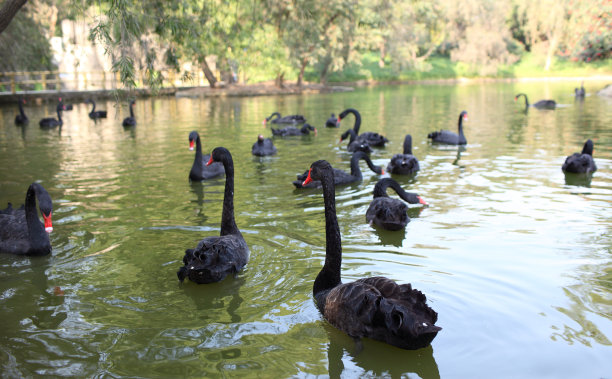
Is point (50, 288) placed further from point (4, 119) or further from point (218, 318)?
point (4, 119)

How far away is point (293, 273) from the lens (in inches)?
190

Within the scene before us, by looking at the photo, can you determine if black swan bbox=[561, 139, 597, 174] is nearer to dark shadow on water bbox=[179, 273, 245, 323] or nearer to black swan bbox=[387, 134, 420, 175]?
black swan bbox=[387, 134, 420, 175]

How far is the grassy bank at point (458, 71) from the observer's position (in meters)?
46.4

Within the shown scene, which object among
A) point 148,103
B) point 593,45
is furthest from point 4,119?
point 593,45

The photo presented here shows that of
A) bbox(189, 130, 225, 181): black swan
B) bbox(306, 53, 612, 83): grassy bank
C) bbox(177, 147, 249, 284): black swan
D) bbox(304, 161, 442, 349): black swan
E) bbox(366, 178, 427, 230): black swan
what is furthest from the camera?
bbox(306, 53, 612, 83): grassy bank

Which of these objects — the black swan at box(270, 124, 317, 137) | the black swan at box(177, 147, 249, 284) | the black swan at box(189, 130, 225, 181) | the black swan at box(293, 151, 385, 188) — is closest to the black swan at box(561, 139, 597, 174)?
the black swan at box(293, 151, 385, 188)

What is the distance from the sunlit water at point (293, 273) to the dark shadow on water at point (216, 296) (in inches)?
0.7

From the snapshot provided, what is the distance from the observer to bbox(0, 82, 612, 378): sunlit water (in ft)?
11.3

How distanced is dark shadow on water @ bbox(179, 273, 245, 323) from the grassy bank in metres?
41.4

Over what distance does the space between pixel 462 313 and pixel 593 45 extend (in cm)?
2597

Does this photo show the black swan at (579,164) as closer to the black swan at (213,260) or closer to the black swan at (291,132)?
the black swan at (213,260)

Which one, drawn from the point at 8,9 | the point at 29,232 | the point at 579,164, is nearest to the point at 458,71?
the point at 579,164

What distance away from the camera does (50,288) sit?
15.1ft

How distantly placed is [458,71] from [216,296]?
4868cm
